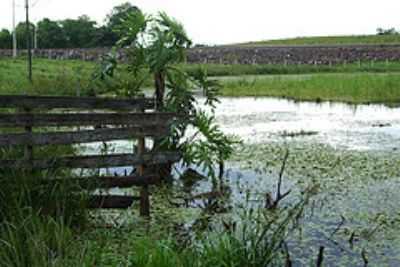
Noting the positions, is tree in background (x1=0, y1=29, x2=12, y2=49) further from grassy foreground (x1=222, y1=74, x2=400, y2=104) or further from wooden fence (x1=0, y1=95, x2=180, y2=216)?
wooden fence (x1=0, y1=95, x2=180, y2=216)

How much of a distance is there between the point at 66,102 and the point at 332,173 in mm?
4405

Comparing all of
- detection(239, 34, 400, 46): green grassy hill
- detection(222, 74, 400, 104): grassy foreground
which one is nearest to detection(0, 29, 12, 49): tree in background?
detection(239, 34, 400, 46): green grassy hill

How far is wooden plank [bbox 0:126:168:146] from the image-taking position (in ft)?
18.6

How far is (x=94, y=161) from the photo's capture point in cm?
611

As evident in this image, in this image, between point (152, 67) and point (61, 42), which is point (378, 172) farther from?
point (61, 42)

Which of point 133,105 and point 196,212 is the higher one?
point 133,105

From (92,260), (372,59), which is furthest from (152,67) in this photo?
(372,59)

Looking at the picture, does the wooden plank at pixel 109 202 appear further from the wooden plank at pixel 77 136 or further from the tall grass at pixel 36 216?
the wooden plank at pixel 77 136

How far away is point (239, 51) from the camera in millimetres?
57750

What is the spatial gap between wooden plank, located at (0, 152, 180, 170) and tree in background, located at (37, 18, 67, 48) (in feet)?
234

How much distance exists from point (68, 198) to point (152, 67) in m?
3.16

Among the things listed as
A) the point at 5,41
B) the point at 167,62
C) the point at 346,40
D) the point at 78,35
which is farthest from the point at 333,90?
the point at 346,40

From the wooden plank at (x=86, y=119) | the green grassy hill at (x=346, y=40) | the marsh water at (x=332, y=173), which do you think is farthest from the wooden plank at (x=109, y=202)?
the green grassy hill at (x=346, y=40)

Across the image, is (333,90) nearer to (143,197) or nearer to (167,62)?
(167,62)
